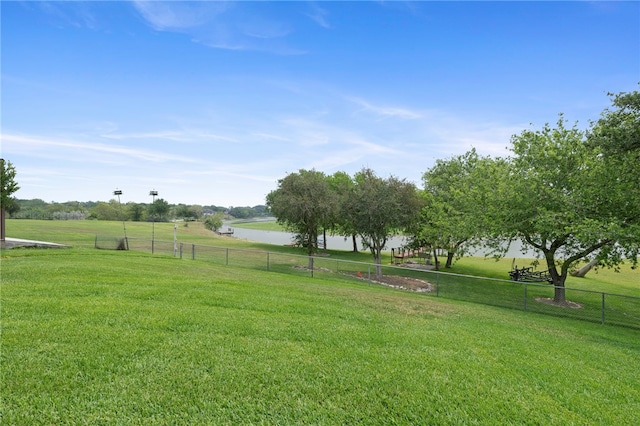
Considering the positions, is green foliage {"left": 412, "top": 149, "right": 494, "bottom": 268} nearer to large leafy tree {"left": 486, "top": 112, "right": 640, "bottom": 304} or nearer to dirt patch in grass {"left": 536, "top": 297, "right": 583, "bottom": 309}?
large leafy tree {"left": 486, "top": 112, "right": 640, "bottom": 304}

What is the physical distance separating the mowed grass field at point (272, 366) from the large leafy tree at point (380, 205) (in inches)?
533

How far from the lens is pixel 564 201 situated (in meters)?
15.1

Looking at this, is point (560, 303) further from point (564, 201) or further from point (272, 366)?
point (272, 366)

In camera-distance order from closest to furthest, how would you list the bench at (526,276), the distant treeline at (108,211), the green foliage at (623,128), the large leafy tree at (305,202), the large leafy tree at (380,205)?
the green foliage at (623,128) → the large leafy tree at (380,205) → the bench at (526,276) → the large leafy tree at (305,202) → the distant treeline at (108,211)

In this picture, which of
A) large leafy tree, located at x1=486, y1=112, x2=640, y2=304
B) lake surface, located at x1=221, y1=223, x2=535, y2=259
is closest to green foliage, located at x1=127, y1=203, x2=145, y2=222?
lake surface, located at x1=221, y1=223, x2=535, y2=259

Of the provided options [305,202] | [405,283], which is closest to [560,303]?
[405,283]

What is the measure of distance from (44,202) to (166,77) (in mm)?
156688

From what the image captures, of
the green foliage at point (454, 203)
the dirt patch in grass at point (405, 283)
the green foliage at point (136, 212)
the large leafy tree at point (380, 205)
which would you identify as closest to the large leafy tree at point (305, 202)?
the large leafy tree at point (380, 205)

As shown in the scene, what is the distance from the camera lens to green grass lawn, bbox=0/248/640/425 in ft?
11.5

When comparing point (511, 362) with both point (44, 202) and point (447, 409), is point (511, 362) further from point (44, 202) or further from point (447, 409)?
point (44, 202)

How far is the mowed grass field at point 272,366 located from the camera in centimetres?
351

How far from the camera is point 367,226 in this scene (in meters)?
21.9

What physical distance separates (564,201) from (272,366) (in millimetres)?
15836

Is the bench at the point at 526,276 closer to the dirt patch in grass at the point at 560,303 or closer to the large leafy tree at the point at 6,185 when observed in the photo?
the dirt patch in grass at the point at 560,303
